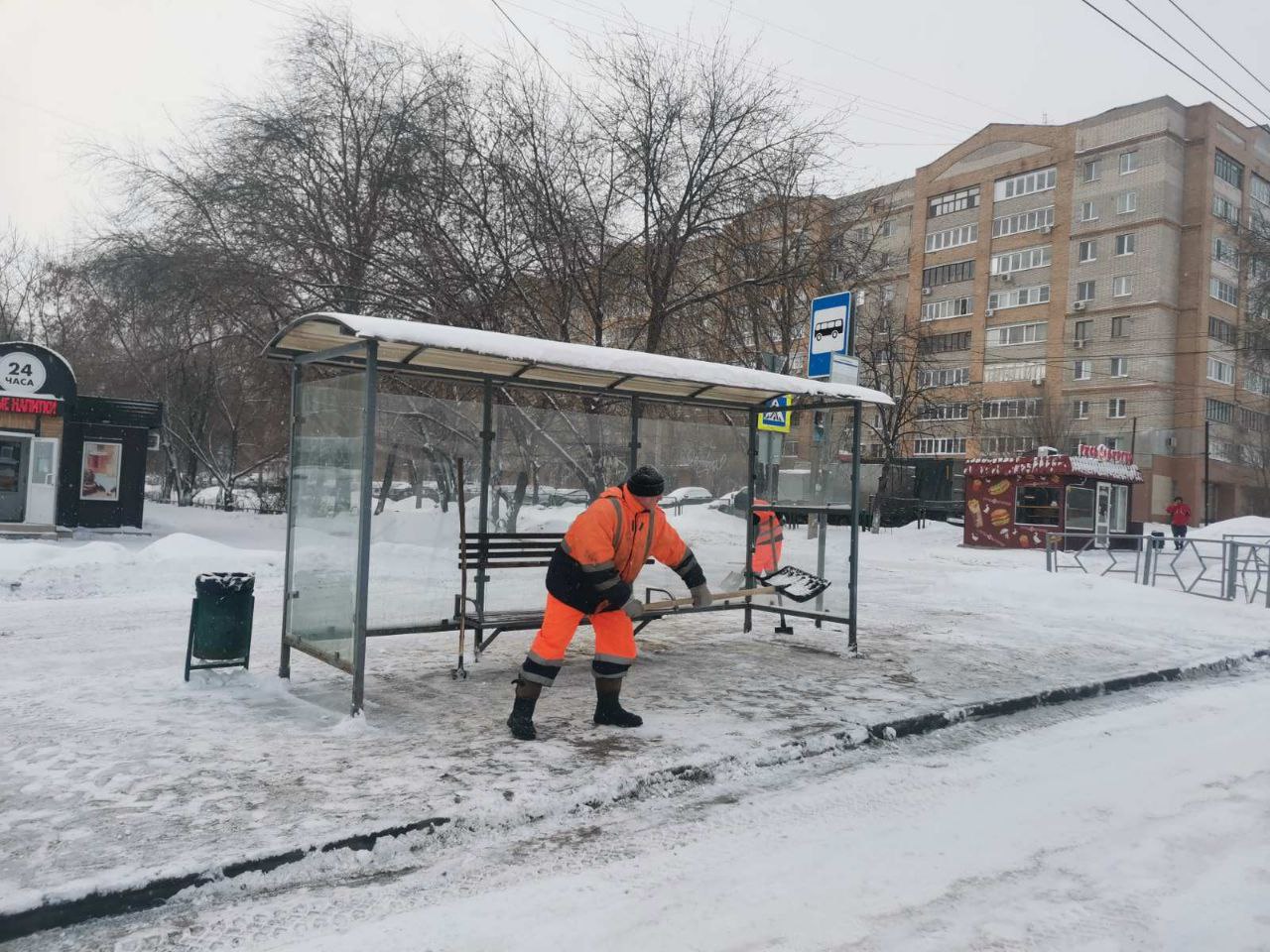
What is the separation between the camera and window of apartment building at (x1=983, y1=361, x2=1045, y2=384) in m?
51.2

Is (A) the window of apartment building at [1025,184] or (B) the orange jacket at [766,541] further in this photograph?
(A) the window of apartment building at [1025,184]

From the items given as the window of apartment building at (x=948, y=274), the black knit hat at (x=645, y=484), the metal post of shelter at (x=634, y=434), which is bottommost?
the black knit hat at (x=645, y=484)

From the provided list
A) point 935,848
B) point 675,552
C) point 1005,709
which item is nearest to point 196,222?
point 675,552

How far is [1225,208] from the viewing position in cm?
4906

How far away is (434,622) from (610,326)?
1085cm

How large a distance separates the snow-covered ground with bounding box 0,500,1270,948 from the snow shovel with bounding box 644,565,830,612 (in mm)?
230

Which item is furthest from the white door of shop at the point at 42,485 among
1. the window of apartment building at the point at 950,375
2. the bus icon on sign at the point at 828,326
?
the window of apartment building at the point at 950,375

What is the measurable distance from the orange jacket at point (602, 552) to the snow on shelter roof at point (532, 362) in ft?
4.32

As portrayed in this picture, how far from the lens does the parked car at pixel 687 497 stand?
29.1 feet

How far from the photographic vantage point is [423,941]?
3.09 metres

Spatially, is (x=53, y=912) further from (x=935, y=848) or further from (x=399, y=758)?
(x=935, y=848)

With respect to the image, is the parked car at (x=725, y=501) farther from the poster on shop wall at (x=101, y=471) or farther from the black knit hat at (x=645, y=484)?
the poster on shop wall at (x=101, y=471)

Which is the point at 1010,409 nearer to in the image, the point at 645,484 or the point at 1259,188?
the point at 1259,188

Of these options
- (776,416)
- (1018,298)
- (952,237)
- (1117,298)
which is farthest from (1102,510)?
(952,237)
